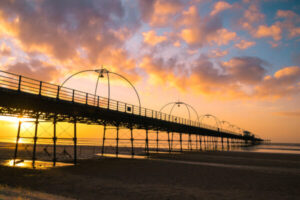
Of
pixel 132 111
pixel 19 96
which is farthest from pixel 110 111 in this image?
pixel 19 96

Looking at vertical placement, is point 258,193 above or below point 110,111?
below

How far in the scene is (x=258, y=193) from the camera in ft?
37.7

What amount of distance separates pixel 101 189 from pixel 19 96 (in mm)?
9855

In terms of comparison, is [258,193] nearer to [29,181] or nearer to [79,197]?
[79,197]

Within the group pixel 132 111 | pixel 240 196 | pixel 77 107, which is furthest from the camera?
pixel 132 111

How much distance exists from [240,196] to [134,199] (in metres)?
5.14

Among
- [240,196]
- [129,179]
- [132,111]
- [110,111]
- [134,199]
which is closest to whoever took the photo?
[134,199]

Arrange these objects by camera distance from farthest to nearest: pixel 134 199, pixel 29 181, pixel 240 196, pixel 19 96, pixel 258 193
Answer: pixel 19 96 < pixel 29 181 < pixel 258 193 < pixel 240 196 < pixel 134 199

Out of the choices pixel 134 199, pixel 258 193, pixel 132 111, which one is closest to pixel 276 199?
pixel 258 193

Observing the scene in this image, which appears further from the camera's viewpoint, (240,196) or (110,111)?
(110,111)

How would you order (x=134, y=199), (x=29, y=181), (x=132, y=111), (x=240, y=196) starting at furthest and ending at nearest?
(x=132, y=111), (x=29, y=181), (x=240, y=196), (x=134, y=199)

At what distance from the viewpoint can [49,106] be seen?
781 inches

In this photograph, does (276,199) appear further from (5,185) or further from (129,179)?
(5,185)

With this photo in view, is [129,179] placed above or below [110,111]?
below
